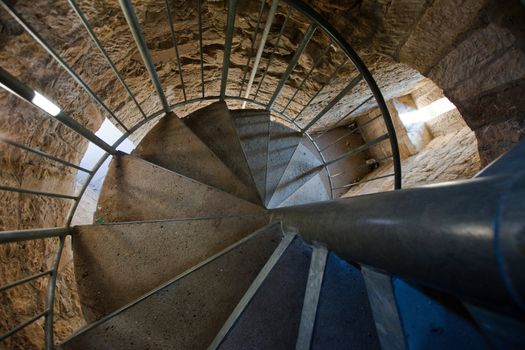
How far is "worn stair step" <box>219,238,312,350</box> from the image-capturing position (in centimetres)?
110

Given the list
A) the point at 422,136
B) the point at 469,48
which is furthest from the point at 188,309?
the point at 422,136

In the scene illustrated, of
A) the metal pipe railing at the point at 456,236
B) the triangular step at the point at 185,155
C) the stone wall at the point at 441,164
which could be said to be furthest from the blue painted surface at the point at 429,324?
the stone wall at the point at 441,164

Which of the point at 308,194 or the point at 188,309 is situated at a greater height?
the point at 308,194

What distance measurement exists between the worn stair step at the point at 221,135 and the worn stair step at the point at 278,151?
0.36m

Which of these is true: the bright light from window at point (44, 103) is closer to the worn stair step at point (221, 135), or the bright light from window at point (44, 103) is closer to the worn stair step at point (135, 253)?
the worn stair step at point (135, 253)

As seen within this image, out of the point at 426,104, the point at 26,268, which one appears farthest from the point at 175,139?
the point at 426,104

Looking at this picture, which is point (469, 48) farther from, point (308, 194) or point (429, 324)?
point (308, 194)

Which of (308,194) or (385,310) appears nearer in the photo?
(385,310)

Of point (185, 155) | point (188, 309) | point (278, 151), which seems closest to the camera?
point (188, 309)

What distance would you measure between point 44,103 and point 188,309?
128 cm

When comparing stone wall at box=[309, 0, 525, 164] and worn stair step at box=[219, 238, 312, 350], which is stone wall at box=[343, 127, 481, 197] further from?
worn stair step at box=[219, 238, 312, 350]

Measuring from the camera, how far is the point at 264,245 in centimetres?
161

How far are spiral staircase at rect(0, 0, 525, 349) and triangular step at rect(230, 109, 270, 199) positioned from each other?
0.04 feet

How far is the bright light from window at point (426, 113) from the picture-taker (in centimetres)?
468
